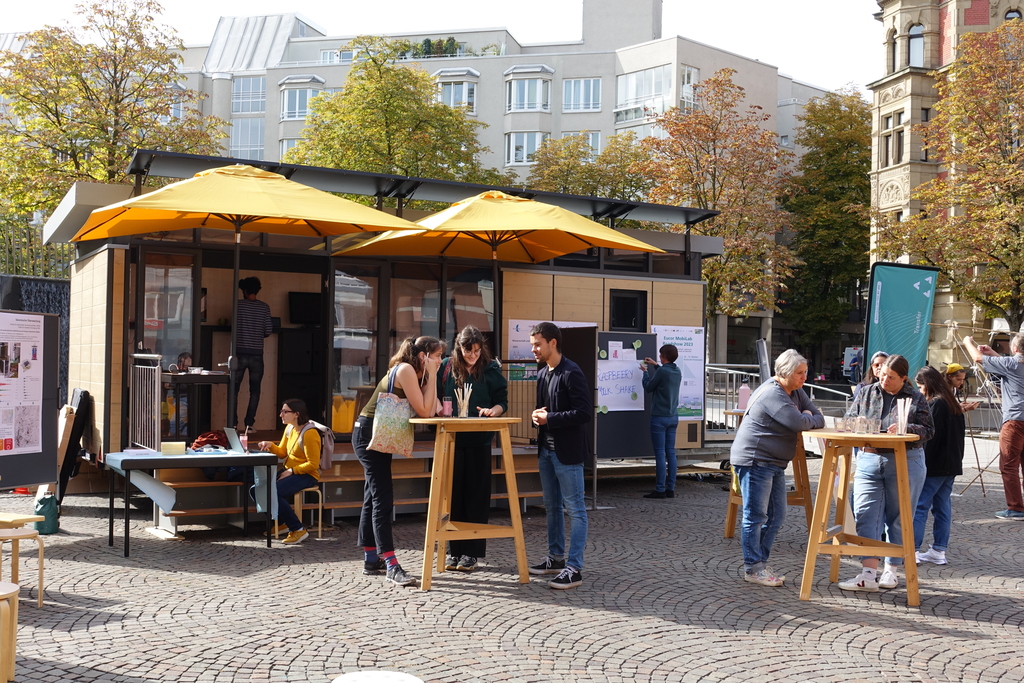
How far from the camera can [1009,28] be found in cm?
2527

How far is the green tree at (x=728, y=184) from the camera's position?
2803cm

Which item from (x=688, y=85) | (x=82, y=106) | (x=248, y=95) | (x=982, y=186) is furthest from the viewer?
(x=248, y=95)

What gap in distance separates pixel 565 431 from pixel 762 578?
5.88 ft

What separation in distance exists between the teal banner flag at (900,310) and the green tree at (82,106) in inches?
662

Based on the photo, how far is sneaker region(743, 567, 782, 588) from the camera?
6.70 m

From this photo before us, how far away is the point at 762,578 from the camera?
6.75 m

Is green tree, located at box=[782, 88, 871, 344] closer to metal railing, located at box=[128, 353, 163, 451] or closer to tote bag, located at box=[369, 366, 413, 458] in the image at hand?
metal railing, located at box=[128, 353, 163, 451]

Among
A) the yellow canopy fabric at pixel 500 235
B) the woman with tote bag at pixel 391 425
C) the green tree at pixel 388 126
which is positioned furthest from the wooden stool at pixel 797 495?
the green tree at pixel 388 126

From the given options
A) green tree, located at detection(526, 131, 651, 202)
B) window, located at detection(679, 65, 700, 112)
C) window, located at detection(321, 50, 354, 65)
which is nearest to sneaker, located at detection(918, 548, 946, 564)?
green tree, located at detection(526, 131, 651, 202)

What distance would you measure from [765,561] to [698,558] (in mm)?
918

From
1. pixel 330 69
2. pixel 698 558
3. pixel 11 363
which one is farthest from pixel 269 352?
pixel 330 69

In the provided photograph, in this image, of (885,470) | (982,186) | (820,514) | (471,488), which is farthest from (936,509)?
(982,186)

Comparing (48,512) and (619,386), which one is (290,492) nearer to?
(48,512)

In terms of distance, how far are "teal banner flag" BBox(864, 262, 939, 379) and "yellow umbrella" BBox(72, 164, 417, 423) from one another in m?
4.49
